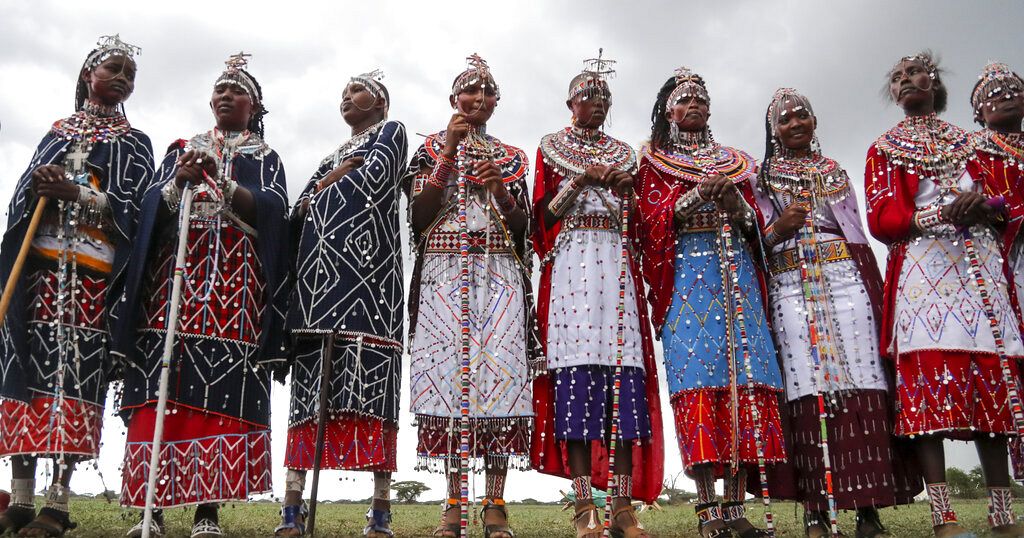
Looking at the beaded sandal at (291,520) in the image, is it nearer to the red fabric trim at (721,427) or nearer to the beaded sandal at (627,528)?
the beaded sandal at (627,528)

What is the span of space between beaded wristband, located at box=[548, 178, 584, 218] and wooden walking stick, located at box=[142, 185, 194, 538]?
2.30 meters

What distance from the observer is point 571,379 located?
17.8 ft

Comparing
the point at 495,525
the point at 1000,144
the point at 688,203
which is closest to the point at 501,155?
the point at 688,203

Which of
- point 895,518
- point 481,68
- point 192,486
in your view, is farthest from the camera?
point 895,518

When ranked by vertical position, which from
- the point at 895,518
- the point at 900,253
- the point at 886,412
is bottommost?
the point at 895,518

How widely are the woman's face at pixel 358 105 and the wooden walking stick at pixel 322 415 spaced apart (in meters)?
1.71

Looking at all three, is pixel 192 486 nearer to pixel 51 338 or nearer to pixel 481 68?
pixel 51 338

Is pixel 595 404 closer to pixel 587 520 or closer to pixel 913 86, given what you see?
pixel 587 520

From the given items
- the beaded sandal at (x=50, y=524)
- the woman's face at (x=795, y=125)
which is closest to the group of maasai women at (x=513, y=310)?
the beaded sandal at (x=50, y=524)

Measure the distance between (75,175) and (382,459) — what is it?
271 centimetres

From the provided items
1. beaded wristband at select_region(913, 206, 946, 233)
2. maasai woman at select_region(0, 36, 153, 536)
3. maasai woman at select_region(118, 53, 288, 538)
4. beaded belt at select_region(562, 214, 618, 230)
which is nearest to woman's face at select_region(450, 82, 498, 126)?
beaded belt at select_region(562, 214, 618, 230)

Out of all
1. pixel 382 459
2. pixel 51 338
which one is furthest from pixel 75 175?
pixel 382 459

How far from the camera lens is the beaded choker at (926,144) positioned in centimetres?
584

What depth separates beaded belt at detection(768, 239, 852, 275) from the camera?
593 cm
